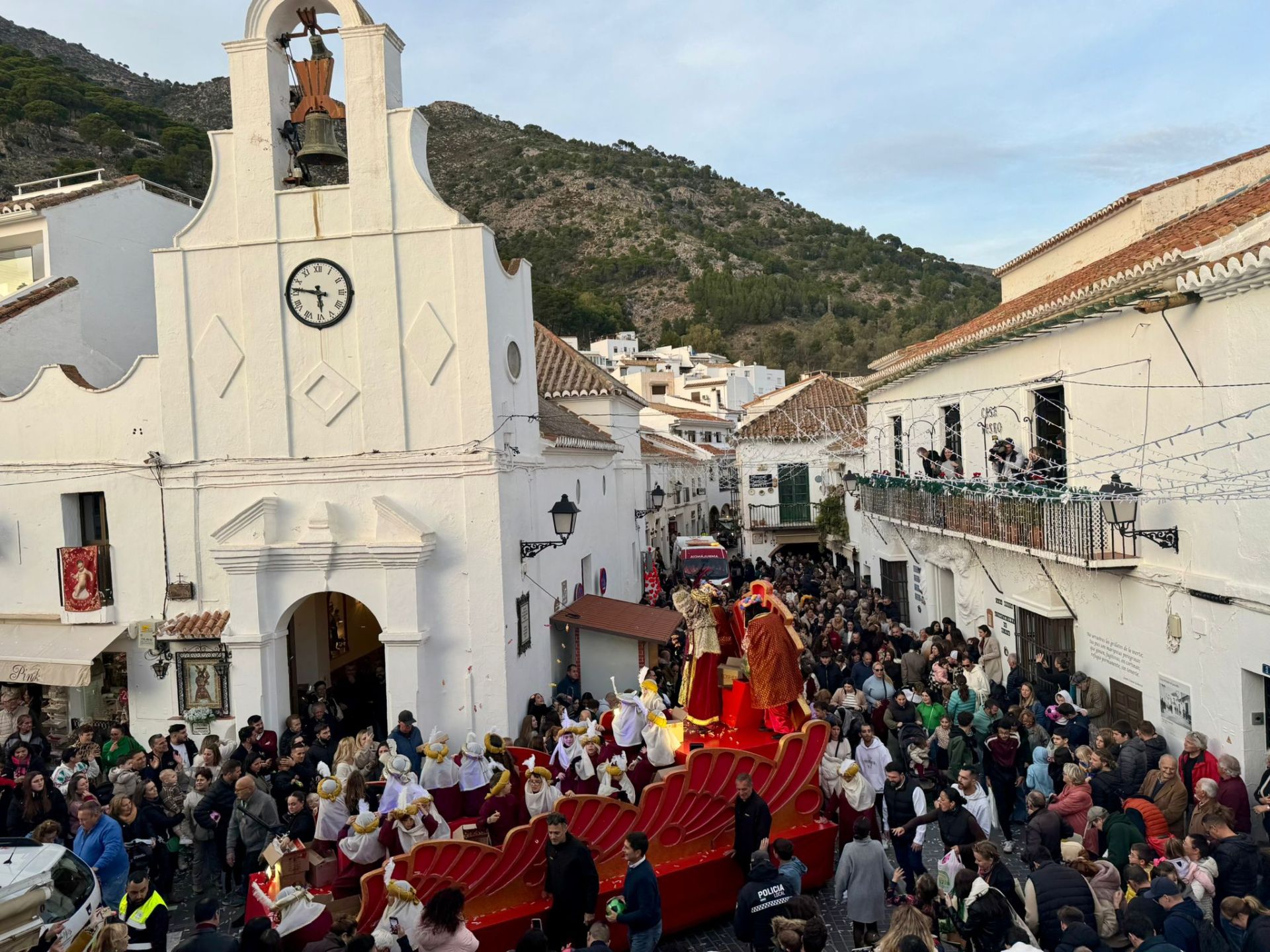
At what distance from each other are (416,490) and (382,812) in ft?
17.7

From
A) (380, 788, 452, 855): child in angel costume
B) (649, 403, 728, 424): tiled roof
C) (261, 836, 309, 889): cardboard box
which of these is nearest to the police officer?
(261, 836, 309, 889): cardboard box

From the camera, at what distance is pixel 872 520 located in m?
23.7

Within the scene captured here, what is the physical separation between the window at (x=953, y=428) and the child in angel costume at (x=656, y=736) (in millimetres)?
10453

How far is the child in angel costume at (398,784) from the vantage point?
26.5 ft

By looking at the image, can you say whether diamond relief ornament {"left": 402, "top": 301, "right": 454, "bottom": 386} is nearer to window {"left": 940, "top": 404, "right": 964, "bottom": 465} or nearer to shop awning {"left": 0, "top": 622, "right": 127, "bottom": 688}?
shop awning {"left": 0, "top": 622, "right": 127, "bottom": 688}

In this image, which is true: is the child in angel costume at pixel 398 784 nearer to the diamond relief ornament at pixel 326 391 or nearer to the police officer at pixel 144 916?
the police officer at pixel 144 916

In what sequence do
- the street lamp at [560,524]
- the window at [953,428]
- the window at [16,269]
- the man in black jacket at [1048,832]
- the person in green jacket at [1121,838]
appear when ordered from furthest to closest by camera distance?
the window at [16,269]
the window at [953,428]
the street lamp at [560,524]
the man in black jacket at [1048,832]
the person in green jacket at [1121,838]

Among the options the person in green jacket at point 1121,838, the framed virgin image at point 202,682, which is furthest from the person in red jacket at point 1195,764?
the framed virgin image at point 202,682

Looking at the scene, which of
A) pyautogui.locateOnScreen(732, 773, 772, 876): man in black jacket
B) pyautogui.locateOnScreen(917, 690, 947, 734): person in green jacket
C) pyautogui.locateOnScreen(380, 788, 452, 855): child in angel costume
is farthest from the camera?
pyautogui.locateOnScreen(917, 690, 947, 734): person in green jacket

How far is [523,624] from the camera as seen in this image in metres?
13.4

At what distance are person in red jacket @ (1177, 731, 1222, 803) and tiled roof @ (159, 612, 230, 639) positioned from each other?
12.0 metres

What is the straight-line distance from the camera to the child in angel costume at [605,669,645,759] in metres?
9.84

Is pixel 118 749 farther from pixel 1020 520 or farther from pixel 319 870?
pixel 1020 520

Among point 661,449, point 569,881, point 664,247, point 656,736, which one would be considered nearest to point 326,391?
point 656,736
